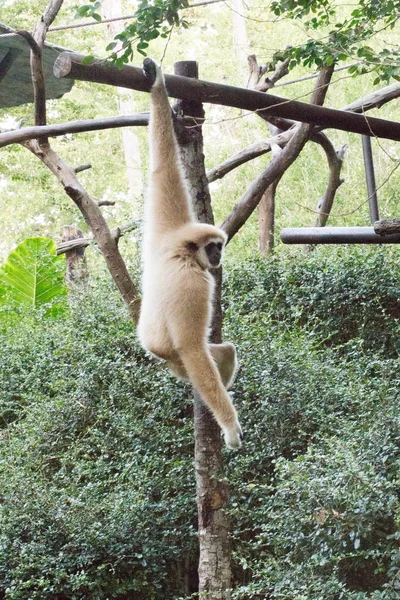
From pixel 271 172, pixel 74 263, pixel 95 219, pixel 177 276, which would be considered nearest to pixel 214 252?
pixel 177 276

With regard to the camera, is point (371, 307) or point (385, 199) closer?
point (371, 307)

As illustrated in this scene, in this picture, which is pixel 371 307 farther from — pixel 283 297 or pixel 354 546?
pixel 354 546

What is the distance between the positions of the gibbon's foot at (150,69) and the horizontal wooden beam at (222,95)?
54 millimetres

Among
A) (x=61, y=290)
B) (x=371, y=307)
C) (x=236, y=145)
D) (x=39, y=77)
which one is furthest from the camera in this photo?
(x=236, y=145)

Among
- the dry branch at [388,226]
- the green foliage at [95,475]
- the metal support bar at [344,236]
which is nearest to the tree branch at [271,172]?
the metal support bar at [344,236]

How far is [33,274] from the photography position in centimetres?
977

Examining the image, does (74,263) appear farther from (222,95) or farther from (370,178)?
(222,95)

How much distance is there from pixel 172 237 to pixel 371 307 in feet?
12.9

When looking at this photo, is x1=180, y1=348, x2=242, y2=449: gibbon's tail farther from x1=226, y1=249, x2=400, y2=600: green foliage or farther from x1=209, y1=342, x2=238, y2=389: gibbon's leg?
x1=226, y1=249, x2=400, y2=600: green foliage

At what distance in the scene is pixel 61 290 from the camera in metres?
9.98

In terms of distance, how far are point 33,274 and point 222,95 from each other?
6.22 metres

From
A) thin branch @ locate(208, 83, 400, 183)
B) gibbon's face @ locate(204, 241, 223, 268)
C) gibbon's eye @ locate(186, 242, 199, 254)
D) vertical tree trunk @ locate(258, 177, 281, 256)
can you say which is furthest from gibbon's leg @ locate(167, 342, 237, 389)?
vertical tree trunk @ locate(258, 177, 281, 256)

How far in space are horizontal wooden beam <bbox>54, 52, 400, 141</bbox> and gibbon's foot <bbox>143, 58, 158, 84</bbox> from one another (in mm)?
54

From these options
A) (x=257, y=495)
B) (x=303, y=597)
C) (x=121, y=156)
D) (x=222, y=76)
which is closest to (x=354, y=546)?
(x=303, y=597)
